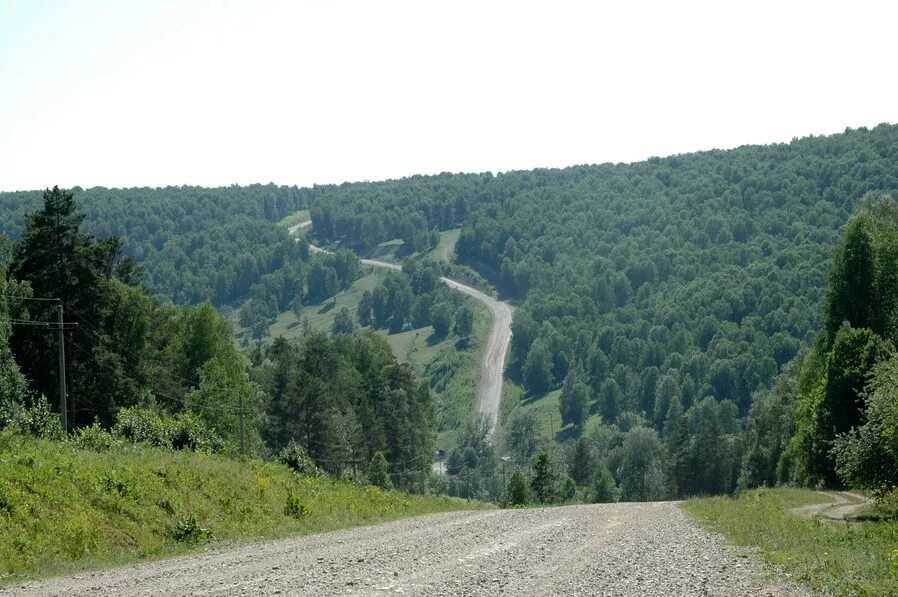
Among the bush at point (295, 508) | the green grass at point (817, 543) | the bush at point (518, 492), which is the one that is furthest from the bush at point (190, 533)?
the bush at point (518, 492)

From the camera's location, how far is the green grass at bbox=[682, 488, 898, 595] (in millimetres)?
15297

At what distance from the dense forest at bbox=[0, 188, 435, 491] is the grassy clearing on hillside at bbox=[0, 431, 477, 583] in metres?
5.38

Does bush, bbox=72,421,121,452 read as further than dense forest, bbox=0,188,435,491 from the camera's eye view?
No

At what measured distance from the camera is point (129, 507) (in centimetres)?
2542

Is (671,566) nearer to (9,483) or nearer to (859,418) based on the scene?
(9,483)

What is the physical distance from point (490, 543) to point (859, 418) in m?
31.3

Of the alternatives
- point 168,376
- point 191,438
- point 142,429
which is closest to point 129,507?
point 142,429

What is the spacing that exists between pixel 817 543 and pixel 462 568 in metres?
8.34

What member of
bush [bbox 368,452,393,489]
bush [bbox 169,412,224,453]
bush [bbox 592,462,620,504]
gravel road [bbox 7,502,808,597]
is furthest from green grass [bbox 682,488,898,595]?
bush [bbox 592,462,620,504]

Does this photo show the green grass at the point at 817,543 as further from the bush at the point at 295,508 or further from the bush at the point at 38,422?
the bush at the point at 38,422

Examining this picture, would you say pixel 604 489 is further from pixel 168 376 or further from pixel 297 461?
pixel 297 461

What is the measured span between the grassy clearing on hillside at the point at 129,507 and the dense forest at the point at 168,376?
5.38 metres

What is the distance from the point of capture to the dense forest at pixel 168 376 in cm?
4763

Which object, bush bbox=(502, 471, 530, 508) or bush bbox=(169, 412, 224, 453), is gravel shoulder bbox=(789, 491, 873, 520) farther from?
bush bbox=(502, 471, 530, 508)
